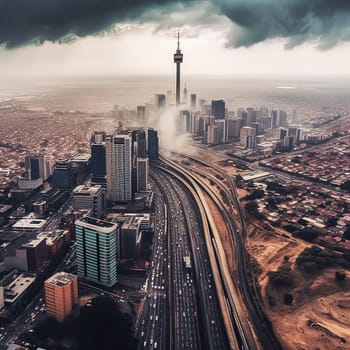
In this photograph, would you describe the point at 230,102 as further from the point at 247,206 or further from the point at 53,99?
the point at 247,206

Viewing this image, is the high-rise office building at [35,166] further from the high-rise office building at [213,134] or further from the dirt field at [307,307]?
the high-rise office building at [213,134]

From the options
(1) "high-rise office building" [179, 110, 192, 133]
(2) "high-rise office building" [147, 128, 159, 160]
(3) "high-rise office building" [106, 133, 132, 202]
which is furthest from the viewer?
(1) "high-rise office building" [179, 110, 192, 133]

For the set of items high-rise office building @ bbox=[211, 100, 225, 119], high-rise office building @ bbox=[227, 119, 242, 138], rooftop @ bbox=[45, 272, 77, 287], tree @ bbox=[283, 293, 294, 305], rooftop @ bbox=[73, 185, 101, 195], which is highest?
high-rise office building @ bbox=[211, 100, 225, 119]

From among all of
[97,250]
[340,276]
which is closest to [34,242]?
[97,250]

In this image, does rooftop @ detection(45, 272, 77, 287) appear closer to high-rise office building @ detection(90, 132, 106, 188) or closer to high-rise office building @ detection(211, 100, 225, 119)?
high-rise office building @ detection(90, 132, 106, 188)

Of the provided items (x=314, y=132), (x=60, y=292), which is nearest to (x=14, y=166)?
(x=60, y=292)

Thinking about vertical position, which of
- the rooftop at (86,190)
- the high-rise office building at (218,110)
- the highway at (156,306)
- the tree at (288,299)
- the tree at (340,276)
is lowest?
the highway at (156,306)

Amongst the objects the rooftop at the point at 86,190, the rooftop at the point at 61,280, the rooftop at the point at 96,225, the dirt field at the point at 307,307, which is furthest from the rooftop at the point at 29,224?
the dirt field at the point at 307,307

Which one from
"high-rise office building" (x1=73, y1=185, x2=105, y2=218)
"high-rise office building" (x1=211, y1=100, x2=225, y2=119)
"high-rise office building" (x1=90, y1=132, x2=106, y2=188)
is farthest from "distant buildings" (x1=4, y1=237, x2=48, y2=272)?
"high-rise office building" (x1=211, y1=100, x2=225, y2=119)
